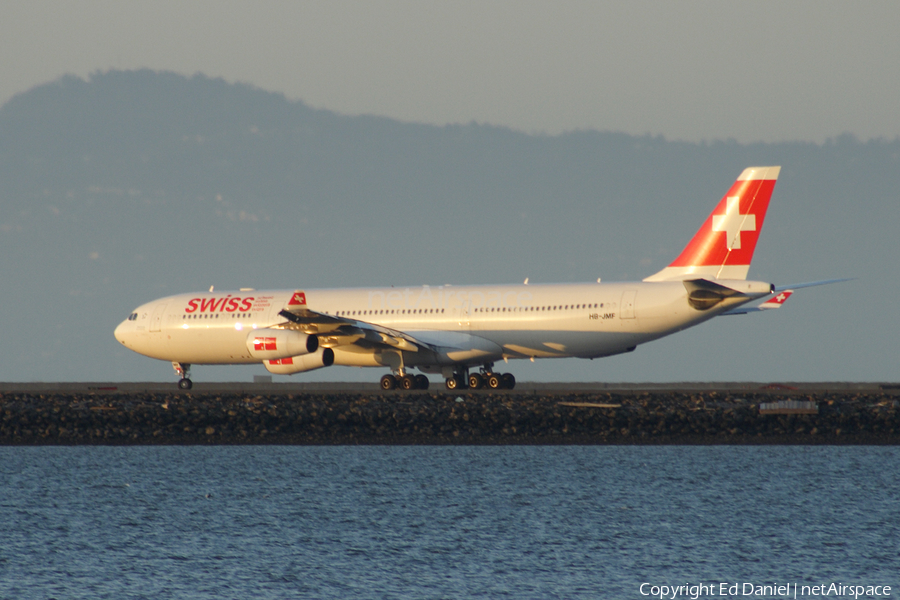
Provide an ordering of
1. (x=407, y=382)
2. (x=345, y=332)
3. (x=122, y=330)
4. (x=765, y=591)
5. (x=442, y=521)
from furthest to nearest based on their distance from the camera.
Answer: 1. (x=122, y=330)
2. (x=407, y=382)
3. (x=345, y=332)
4. (x=442, y=521)
5. (x=765, y=591)

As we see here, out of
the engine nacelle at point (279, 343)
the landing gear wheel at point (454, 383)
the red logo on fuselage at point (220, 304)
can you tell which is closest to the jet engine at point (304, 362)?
the engine nacelle at point (279, 343)

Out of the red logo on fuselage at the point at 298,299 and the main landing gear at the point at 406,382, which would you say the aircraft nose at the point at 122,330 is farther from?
the main landing gear at the point at 406,382

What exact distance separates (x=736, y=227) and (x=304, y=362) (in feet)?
52.1

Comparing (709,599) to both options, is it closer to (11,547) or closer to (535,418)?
(11,547)

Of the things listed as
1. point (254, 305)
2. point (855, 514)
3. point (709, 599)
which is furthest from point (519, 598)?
point (254, 305)

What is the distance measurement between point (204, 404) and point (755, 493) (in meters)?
18.3

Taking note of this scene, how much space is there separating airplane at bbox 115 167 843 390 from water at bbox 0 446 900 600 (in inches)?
349

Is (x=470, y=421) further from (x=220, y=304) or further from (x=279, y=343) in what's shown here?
(x=220, y=304)

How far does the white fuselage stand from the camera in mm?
39216

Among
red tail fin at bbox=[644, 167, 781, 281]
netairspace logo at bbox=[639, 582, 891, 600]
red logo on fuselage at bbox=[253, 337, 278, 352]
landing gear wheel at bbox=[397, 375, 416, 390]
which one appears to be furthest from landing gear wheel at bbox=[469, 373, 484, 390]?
netairspace logo at bbox=[639, 582, 891, 600]

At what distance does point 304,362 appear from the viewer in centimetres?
4178

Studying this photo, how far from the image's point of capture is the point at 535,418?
32.4 m

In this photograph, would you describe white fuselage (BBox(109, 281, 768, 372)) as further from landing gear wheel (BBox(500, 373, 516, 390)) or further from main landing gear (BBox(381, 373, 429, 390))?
landing gear wheel (BBox(500, 373, 516, 390))

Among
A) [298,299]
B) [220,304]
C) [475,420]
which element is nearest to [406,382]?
[298,299]
